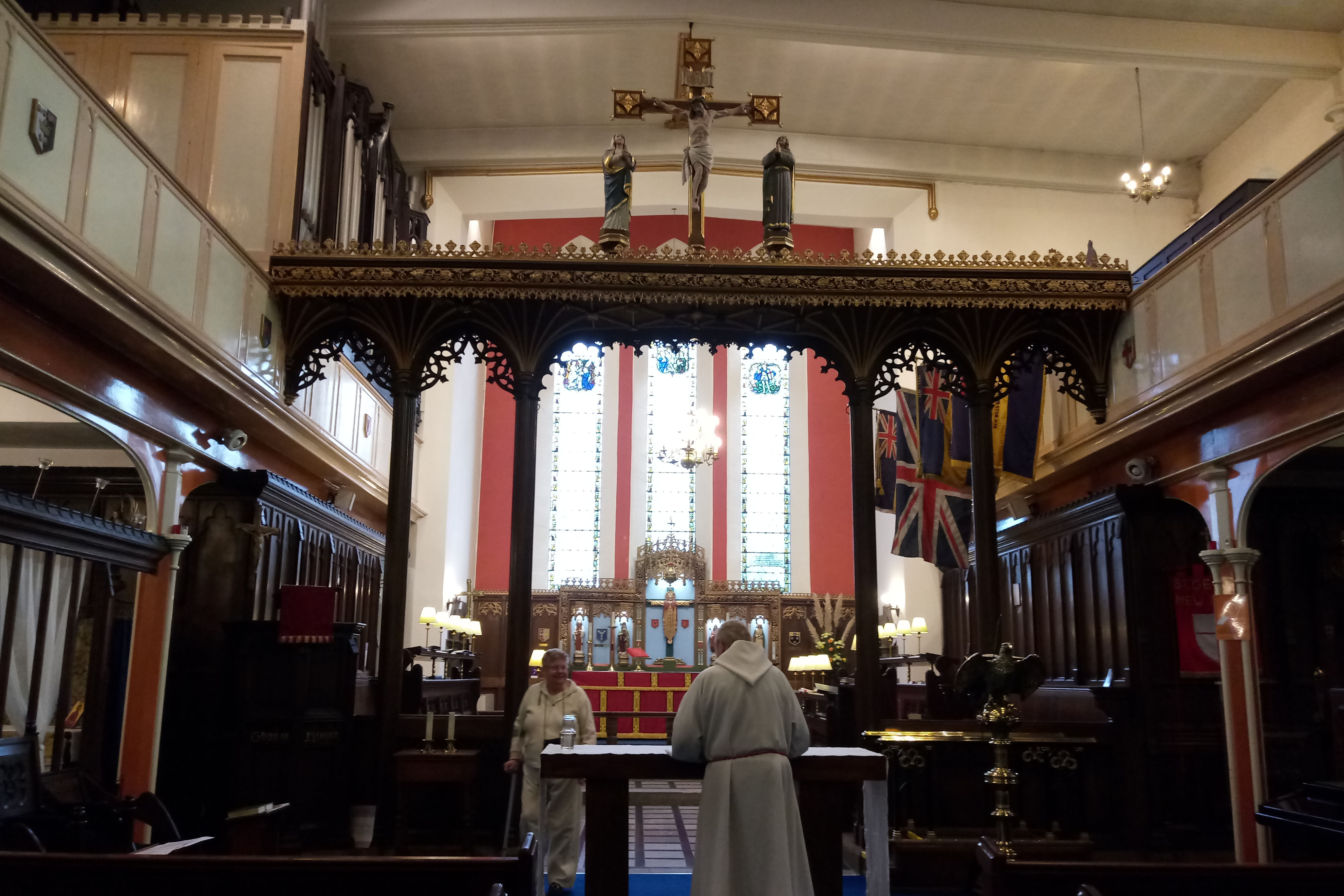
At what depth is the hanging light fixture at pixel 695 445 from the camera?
19281 millimetres

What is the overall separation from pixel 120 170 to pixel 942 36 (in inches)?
390

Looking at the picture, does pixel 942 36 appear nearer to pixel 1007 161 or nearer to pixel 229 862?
pixel 1007 161

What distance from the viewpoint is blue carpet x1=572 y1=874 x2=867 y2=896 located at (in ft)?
23.3

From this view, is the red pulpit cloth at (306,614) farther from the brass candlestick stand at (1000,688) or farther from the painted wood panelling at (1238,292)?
the painted wood panelling at (1238,292)

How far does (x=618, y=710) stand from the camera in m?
17.5

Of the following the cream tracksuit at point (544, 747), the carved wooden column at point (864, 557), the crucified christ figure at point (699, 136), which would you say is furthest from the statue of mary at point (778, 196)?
the cream tracksuit at point (544, 747)

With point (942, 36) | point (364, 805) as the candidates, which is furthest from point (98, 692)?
point (942, 36)

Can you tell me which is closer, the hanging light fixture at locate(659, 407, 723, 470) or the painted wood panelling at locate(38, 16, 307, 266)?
the painted wood panelling at locate(38, 16, 307, 266)

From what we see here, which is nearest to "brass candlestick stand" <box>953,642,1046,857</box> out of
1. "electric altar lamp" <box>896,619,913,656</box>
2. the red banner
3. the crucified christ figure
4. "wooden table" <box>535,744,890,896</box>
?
"wooden table" <box>535,744,890,896</box>

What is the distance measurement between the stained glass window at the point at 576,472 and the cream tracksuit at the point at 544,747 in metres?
13.2

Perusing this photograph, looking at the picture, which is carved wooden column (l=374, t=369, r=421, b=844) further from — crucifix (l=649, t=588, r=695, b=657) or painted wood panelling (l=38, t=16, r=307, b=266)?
crucifix (l=649, t=588, r=695, b=657)

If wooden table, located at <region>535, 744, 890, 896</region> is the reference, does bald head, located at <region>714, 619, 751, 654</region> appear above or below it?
above

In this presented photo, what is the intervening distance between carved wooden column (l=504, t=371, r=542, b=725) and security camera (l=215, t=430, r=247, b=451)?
2480 mm

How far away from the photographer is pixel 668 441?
21.7m
